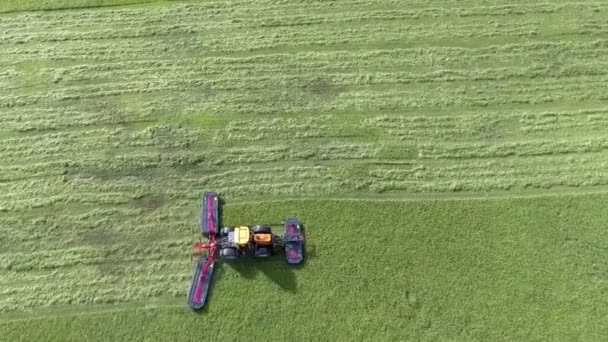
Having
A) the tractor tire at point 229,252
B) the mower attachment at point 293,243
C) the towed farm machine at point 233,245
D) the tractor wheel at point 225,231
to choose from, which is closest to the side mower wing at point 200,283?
the towed farm machine at point 233,245

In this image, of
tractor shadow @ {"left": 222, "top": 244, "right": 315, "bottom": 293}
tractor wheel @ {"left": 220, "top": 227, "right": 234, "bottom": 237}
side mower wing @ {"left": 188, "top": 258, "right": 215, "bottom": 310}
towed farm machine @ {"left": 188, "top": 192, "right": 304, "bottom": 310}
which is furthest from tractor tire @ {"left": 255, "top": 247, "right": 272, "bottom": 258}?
side mower wing @ {"left": 188, "top": 258, "right": 215, "bottom": 310}

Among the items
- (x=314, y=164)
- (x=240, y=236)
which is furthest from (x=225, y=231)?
(x=314, y=164)

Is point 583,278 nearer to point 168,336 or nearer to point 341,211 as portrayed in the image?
point 341,211

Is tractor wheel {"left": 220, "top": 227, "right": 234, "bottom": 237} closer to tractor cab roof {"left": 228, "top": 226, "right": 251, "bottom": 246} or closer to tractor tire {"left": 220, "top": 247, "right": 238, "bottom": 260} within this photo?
tractor cab roof {"left": 228, "top": 226, "right": 251, "bottom": 246}

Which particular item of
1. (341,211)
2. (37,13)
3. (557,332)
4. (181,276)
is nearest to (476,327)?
(557,332)

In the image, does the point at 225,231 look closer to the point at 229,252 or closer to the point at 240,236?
the point at 229,252

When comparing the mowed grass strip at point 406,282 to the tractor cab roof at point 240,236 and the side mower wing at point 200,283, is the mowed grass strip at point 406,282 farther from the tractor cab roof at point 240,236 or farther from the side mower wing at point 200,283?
the tractor cab roof at point 240,236

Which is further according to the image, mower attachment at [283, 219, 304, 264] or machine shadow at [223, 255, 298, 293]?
mower attachment at [283, 219, 304, 264]
